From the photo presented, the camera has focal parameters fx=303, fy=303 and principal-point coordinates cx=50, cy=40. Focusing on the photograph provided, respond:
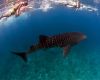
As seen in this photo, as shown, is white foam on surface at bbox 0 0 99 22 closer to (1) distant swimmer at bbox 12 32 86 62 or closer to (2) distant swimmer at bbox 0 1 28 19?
(2) distant swimmer at bbox 0 1 28 19

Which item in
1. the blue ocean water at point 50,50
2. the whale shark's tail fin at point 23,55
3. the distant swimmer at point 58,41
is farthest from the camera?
the blue ocean water at point 50,50

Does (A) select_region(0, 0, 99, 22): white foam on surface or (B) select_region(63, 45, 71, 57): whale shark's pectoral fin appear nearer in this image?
(B) select_region(63, 45, 71, 57): whale shark's pectoral fin

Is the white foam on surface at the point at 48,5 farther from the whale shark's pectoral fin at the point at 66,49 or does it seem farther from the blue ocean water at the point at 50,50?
the whale shark's pectoral fin at the point at 66,49

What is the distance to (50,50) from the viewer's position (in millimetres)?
1887

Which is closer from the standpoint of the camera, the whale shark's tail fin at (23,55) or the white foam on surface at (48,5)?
the whale shark's tail fin at (23,55)

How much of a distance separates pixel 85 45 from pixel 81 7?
26 centimetres

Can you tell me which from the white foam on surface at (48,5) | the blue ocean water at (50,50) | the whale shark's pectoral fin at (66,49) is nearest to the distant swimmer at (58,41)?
the whale shark's pectoral fin at (66,49)

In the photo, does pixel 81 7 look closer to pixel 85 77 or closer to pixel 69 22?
pixel 69 22

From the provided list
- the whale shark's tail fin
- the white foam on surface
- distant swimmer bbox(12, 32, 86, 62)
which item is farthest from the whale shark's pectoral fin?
the white foam on surface

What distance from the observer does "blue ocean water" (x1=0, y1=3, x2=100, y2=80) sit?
1.92 metres

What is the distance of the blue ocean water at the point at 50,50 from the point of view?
6.31ft

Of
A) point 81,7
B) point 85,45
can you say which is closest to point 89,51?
point 85,45

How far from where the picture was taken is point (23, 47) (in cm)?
191

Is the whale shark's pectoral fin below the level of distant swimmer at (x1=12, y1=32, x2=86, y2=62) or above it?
below
